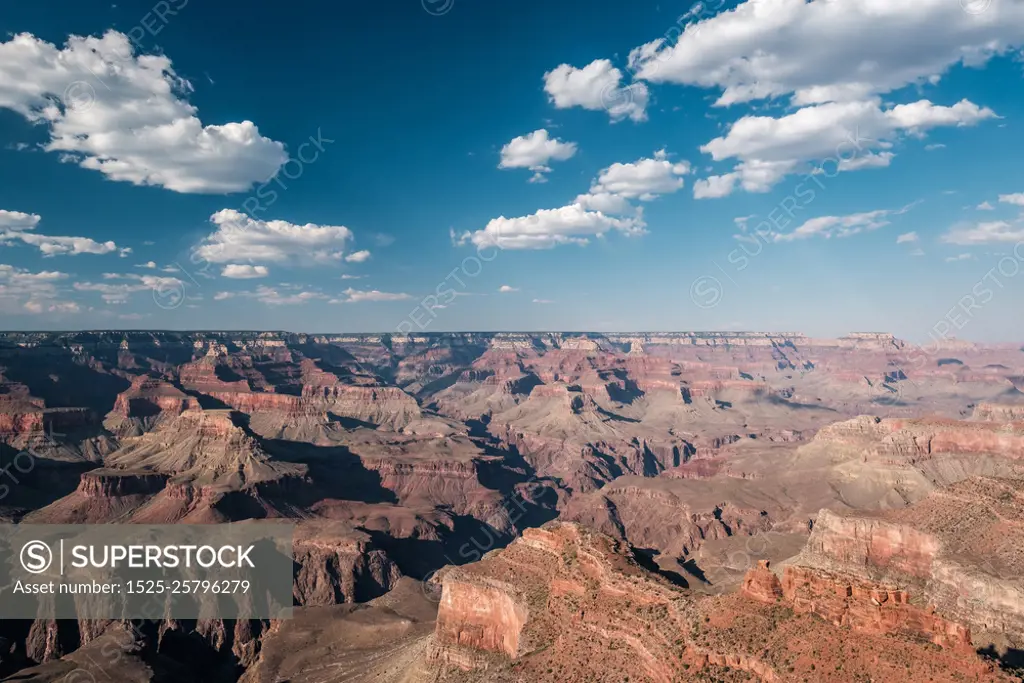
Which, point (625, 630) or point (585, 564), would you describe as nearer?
point (625, 630)

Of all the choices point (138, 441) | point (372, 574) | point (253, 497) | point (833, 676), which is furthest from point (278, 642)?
point (138, 441)

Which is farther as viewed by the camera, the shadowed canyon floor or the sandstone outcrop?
the shadowed canyon floor

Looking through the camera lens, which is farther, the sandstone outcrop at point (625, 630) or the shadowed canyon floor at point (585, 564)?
the shadowed canyon floor at point (585, 564)

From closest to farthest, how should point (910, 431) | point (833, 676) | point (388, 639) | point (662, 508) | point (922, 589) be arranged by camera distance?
point (833, 676), point (922, 589), point (388, 639), point (910, 431), point (662, 508)

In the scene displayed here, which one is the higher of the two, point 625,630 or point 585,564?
point 585,564

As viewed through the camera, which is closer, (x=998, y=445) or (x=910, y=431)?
(x=998, y=445)

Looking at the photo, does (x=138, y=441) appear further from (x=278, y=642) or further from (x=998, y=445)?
(x=998, y=445)

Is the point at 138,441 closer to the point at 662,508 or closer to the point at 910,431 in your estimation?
the point at 662,508

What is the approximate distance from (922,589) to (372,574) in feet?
310

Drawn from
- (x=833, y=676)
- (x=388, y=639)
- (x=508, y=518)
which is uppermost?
(x=833, y=676)

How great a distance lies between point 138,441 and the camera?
643 ft

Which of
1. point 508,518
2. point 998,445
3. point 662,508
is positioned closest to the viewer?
point 998,445

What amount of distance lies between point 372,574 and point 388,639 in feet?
140

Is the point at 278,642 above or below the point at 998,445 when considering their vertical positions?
below
